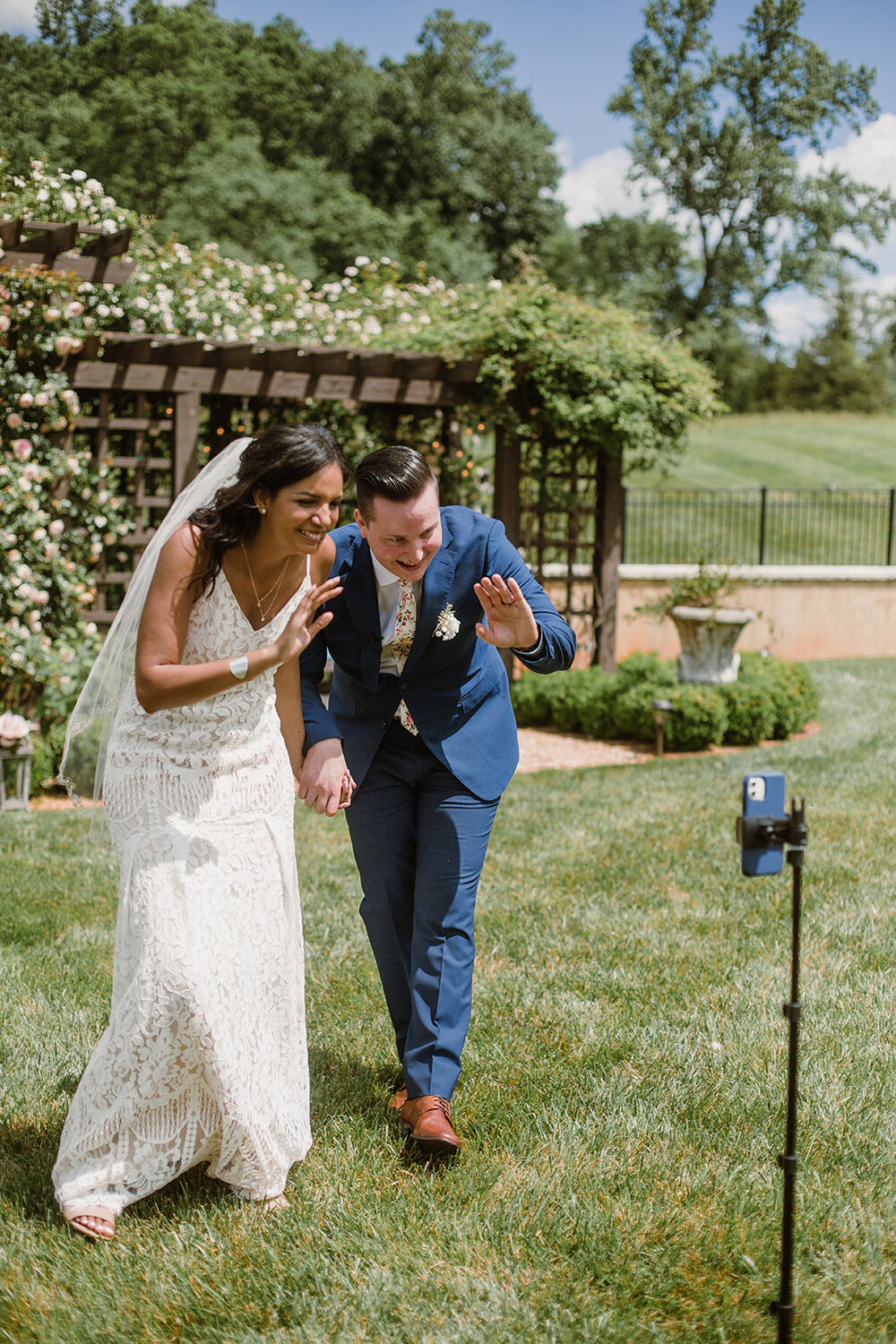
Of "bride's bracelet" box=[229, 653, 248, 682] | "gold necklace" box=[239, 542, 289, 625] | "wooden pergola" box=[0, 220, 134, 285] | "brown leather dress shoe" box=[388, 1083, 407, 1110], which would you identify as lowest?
"brown leather dress shoe" box=[388, 1083, 407, 1110]

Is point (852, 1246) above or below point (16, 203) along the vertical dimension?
below

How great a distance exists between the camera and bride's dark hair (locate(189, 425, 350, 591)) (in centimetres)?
271

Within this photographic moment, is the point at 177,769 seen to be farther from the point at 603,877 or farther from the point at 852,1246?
the point at 603,877

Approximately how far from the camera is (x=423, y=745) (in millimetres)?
3232

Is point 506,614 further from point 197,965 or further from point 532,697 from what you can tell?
point 532,697

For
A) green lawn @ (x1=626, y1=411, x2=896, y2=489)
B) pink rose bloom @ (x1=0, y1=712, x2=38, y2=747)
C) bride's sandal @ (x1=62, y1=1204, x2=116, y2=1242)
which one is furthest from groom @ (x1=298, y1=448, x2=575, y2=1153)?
green lawn @ (x1=626, y1=411, x2=896, y2=489)

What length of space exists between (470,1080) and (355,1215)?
2.54 feet

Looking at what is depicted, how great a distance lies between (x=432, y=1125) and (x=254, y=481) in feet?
5.70

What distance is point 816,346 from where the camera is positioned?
50375 millimetres

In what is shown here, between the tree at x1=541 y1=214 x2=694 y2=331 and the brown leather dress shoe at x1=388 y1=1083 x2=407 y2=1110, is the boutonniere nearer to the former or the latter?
the brown leather dress shoe at x1=388 y1=1083 x2=407 y2=1110

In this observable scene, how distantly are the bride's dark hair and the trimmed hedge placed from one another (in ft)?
21.7

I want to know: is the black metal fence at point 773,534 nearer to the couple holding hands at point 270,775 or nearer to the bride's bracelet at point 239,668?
the couple holding hands at point 270,775

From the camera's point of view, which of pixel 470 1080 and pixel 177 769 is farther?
pixel 470 1080

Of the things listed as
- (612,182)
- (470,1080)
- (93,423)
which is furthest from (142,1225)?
(612,182)
